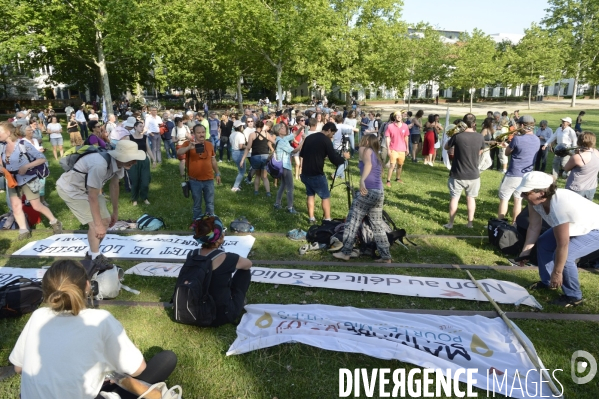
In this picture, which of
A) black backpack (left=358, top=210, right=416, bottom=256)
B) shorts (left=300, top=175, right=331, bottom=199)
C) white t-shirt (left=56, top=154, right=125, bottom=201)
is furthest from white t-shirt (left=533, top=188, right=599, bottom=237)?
white t-shirt (left=56, top=154, right=125, bottom=201)

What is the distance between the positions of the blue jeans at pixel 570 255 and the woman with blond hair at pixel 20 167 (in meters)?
8.23

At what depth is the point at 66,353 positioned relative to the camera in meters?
2.50

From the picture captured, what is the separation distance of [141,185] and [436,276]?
731cm

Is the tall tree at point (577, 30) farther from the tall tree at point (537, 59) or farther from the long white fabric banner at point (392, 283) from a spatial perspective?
the long white fabric banner at point (392, 283)

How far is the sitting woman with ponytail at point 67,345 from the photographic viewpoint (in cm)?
249

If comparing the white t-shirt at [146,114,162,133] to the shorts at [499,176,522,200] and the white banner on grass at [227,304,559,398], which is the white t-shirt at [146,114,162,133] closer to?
the white banner on grass at [227,304,559,398]

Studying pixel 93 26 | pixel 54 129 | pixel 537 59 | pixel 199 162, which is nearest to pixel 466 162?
pixel 199 162

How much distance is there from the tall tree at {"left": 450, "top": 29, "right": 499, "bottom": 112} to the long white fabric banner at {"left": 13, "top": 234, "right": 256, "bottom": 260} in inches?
1619

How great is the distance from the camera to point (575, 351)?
405 centimetres

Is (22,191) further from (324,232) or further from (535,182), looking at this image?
(535,182)

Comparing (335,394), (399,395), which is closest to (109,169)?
(335,394)

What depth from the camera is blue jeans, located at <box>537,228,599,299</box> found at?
4699 mm

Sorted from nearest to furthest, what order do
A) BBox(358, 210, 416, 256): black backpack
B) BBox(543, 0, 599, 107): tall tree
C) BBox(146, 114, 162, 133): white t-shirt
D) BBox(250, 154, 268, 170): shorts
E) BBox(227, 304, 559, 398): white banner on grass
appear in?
BBox(227, 304, 559, 398): white banner on grass, BBox(358, 210, 416, 256): black backpack, BBox(250, 154, 268, 170): shorts, BBox(146, 114, 162, 133): white t-shirt, BBox(543, 0, 599, 107): tall tree

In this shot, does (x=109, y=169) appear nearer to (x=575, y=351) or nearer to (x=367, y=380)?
(x=367, y=380)
